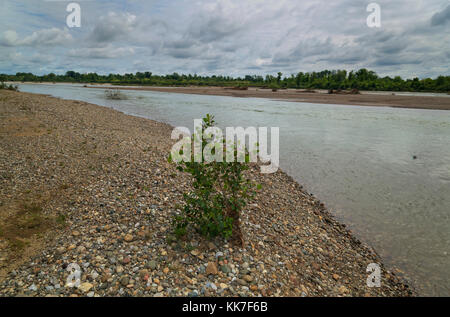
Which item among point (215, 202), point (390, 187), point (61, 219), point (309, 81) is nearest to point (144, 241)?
point (215, 202)

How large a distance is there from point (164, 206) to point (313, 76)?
13101 cm

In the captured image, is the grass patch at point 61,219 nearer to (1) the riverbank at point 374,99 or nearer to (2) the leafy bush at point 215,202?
(2) the leafy bush at point 215,202

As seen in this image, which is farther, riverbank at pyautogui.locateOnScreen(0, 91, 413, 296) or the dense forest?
the dense forest

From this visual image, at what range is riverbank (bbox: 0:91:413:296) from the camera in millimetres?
4367

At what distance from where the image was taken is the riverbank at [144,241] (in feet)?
14.3

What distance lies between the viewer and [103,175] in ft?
28.1

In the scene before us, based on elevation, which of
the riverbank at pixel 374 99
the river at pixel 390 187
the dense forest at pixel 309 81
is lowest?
the river at pixel 390 187

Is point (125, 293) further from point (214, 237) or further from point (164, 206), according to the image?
point (164, 206)

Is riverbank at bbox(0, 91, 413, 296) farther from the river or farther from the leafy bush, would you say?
the river

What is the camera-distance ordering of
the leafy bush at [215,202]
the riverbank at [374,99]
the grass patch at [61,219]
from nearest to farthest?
the leafy bush at [215,202], the grass patch at [61,219], the riverbank at [374,99]

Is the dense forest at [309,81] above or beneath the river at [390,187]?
above

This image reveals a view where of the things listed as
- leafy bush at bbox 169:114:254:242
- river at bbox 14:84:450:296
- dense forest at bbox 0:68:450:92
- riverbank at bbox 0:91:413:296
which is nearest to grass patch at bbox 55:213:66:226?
riverbank at bbox 0:91:413:296

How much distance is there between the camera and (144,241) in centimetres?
531

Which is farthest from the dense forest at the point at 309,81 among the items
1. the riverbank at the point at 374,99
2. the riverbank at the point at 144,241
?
the riverbank at the point at 144,241
